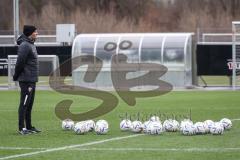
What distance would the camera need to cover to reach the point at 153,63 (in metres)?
38.8

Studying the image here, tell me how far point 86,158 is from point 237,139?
11.6 ft

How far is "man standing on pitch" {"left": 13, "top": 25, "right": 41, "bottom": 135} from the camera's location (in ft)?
48.1

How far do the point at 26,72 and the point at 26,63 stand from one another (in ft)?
0.61

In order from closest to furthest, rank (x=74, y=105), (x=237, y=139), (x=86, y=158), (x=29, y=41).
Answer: (x=86, y=158), (x=237, y=139), (x=29, y=41), (x=74, y=105)

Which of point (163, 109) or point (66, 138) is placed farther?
point (163, 109)

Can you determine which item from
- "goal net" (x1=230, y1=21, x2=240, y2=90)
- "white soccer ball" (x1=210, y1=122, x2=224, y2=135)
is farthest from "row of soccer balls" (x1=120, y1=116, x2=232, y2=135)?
"goal net" (x1=230, y1=21, x2=240, y2=90)

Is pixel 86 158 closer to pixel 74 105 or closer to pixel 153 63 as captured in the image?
pixel 74 105

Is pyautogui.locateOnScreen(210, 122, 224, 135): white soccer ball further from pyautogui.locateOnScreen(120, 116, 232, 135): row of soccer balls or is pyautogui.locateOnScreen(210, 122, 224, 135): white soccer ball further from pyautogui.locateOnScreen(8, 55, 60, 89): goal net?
pyautogui.locateOnScreen(8, 55, 60, 89): goal net

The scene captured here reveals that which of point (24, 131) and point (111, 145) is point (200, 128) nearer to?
point (111, 145)

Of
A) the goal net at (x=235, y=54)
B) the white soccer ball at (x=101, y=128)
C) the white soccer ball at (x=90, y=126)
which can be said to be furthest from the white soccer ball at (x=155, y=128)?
the goal net at (x=235, y=54)

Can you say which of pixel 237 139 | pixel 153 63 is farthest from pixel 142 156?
pixel 153 63

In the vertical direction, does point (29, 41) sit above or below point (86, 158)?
above

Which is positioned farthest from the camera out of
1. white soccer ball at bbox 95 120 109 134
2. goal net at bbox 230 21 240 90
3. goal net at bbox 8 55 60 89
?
goal net at bbox 8 55 60 89

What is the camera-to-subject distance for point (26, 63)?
14.8 meters
